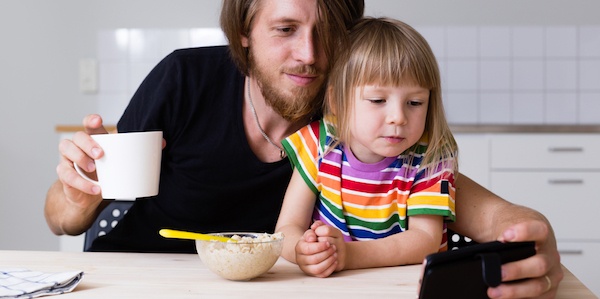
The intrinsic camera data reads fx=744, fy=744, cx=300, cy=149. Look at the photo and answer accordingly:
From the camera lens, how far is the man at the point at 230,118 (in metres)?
1.48

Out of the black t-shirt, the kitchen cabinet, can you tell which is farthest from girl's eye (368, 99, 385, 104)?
the kitchen cabinet

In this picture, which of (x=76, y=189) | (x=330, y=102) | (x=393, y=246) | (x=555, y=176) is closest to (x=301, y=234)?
(x=393, y=246)

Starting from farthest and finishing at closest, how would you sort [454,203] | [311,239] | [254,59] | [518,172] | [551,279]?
1. [518,172]
2. [254,59]
3. [454,203]
4. [311,239]
5. [551,279]

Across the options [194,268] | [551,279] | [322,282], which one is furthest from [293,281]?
[551,279]

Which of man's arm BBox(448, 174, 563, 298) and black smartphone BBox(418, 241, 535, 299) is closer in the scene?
black smartphone BBox(418, 241, 535, 299)

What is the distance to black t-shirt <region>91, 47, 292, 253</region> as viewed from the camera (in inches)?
61.4

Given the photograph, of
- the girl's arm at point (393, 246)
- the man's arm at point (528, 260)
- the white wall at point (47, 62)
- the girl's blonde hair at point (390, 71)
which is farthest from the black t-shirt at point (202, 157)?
the white wall at point (47, 62)

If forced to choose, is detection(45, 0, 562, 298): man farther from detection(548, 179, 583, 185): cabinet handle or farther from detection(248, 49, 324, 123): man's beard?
detection(548, 179, 583, 185): cabinet handle

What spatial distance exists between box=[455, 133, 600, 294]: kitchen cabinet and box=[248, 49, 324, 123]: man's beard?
166 centimetres

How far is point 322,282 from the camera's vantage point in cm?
98

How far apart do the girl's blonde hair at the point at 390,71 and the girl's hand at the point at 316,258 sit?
0.33 m

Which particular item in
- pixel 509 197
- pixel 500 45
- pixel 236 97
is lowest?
pixel 509 197

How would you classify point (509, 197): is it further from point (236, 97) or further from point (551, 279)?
point (551, 279)

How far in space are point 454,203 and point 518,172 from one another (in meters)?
1.95
